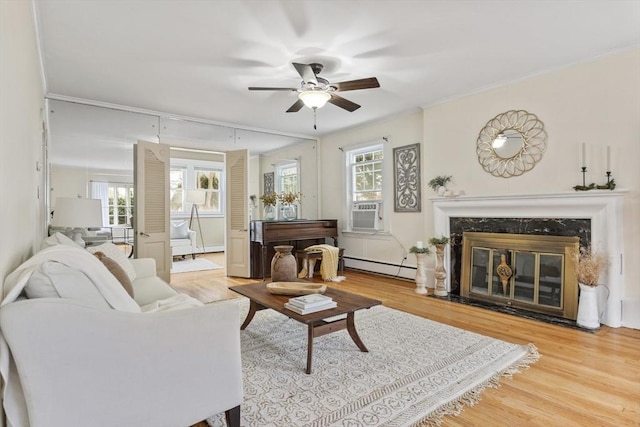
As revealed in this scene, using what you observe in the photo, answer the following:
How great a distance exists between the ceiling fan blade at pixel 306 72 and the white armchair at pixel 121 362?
2.14m

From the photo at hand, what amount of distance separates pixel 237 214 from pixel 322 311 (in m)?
3.65

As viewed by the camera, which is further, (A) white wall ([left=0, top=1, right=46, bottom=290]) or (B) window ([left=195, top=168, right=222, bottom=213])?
(B) window ([left=195, top=168, right=222, bottom=213])

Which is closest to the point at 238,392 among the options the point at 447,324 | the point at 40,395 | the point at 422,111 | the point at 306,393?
the point at 306,393

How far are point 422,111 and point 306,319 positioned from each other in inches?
152

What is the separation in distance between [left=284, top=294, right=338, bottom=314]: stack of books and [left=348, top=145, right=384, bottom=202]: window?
355 cm

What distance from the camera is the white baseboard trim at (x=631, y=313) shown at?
3.08 meters

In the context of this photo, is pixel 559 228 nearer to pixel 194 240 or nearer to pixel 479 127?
pixel 479 127

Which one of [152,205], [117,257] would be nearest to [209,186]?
[152,205]

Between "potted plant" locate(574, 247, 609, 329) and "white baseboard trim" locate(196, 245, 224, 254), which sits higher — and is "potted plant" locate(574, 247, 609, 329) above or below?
above

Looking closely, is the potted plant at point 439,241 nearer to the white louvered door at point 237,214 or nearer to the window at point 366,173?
the window at point 366,173

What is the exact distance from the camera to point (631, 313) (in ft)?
10.2

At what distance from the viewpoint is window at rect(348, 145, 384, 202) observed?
5.79 m

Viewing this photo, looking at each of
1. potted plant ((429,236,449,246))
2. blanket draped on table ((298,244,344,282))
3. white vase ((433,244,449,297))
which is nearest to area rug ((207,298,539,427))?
white vase ((433,244,449,297))

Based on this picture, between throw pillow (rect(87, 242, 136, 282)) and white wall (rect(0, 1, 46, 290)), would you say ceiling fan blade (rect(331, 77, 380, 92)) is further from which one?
throw pillow (rect(87, 242, 136, 282))
